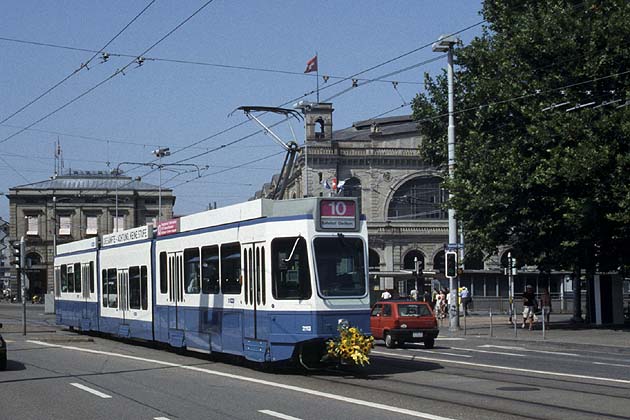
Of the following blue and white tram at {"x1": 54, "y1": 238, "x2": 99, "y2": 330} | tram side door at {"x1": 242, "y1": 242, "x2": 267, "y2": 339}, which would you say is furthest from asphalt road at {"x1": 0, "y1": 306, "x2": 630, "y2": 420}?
Answer: blue and white tram at {"x1": 54, "y1": 238, "x2": 99, "y2": 330}

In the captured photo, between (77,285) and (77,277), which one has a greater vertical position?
(77,277)

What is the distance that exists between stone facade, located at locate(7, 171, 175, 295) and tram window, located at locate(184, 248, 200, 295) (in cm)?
8479

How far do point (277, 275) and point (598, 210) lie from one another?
18.3 meters

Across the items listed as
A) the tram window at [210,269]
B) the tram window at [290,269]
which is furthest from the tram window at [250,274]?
the tram window at [210,269]

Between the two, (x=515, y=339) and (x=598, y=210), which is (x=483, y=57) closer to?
(x=598, y=210)

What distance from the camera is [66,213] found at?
107312 mm

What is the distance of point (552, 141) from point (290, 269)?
709 inches

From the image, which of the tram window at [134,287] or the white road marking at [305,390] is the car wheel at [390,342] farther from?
the white road marking at [305,390]

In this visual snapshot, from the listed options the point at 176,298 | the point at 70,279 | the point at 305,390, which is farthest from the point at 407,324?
the point at 70,279

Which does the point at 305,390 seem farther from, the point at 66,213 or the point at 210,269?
the point at 66,213

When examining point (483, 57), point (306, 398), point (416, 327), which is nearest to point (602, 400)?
point (306, 398)

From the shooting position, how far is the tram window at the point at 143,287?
25.9m

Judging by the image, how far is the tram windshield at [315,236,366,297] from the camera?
17766 millimetres

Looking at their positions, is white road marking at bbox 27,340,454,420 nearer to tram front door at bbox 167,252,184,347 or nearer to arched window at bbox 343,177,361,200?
tram front door at bbox 167,252,184,347
